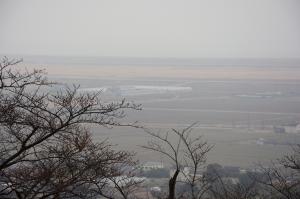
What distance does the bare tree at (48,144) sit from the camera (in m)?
3.68

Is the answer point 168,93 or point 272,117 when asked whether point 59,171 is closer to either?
point 272,117

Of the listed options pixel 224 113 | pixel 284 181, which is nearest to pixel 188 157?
pixel 284 181

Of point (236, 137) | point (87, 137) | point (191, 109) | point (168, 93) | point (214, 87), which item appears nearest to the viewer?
point (87, 137)

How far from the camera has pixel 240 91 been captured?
4462cm

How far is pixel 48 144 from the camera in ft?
13.1

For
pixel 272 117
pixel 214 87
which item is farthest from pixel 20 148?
pixel 214 87

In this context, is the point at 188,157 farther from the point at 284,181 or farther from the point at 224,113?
the point at 224,113

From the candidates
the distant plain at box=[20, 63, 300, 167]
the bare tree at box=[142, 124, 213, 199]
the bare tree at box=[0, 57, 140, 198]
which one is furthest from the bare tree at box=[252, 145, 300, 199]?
the distant plain at box=[20, 63, 300, 167]

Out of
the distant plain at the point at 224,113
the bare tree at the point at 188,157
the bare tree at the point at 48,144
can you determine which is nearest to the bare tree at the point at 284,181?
the bare tree at the point at 188,157

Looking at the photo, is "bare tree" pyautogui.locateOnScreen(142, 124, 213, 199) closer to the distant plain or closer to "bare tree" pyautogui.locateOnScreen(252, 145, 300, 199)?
"bare tree" pyautogui.locateOnScreen(252, 145, 300, 199)

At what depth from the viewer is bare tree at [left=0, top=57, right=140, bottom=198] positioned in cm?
368

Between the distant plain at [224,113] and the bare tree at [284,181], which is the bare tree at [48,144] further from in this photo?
the distant plain at [224,113]

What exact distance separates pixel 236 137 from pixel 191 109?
32.1 feet

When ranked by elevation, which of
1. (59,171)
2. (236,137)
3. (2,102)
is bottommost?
(236,137)
